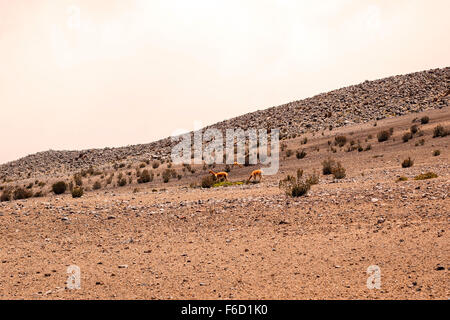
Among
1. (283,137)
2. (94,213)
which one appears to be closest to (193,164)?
(283,137)

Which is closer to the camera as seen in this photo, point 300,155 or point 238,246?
point 238,246

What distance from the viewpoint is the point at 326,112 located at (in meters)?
58.6

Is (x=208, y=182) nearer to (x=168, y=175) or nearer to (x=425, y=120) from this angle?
(x=168, y=175)

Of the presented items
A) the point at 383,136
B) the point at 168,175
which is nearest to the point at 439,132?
the point at 383,136

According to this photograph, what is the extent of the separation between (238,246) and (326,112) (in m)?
50.8

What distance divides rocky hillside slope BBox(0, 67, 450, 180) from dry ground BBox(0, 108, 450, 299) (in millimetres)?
36020

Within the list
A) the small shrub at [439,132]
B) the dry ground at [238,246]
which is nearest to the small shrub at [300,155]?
the small shrub at [439,132]

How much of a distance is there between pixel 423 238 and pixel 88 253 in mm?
8045

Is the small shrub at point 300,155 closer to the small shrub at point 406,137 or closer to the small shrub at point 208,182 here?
the small shrub at point 406,137

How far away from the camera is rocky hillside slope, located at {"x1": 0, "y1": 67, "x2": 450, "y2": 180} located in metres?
51.6

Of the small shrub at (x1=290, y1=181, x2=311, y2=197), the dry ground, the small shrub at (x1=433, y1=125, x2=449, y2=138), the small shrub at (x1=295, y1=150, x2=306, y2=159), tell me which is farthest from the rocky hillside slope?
the dry ground

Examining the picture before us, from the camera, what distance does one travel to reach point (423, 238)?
9.40m
